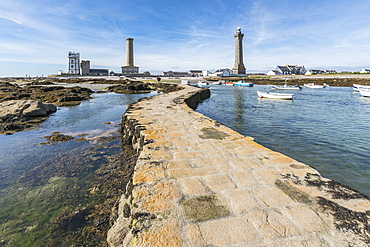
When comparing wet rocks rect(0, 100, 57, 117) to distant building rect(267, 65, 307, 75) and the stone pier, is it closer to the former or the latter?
the stone pier

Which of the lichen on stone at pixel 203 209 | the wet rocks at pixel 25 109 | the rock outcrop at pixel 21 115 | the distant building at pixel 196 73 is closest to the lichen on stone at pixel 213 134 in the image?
the lichen on stone at pixel 203 209

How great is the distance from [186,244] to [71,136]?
7.48 metres

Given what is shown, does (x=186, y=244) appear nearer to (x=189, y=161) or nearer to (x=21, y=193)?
(x=189, y=161)

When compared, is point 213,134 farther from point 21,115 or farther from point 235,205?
point 21,115

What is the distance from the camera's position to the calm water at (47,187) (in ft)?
9.44

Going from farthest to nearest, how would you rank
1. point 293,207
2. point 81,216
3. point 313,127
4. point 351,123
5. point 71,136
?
point 351,123 → point 313,127 → point 71,136 → point 81,216 → point 293,207

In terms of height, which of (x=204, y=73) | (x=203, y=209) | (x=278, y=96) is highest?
(x=204, y=73)

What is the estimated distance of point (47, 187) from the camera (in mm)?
4086

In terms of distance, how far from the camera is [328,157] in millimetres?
5992

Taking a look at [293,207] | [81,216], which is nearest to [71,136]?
[81,216]

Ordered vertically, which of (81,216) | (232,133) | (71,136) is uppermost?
(232,133)

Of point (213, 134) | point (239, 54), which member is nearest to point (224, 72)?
point (239, 54)

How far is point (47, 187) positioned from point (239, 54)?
7641 centimetres

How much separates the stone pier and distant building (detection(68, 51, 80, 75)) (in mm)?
102788
